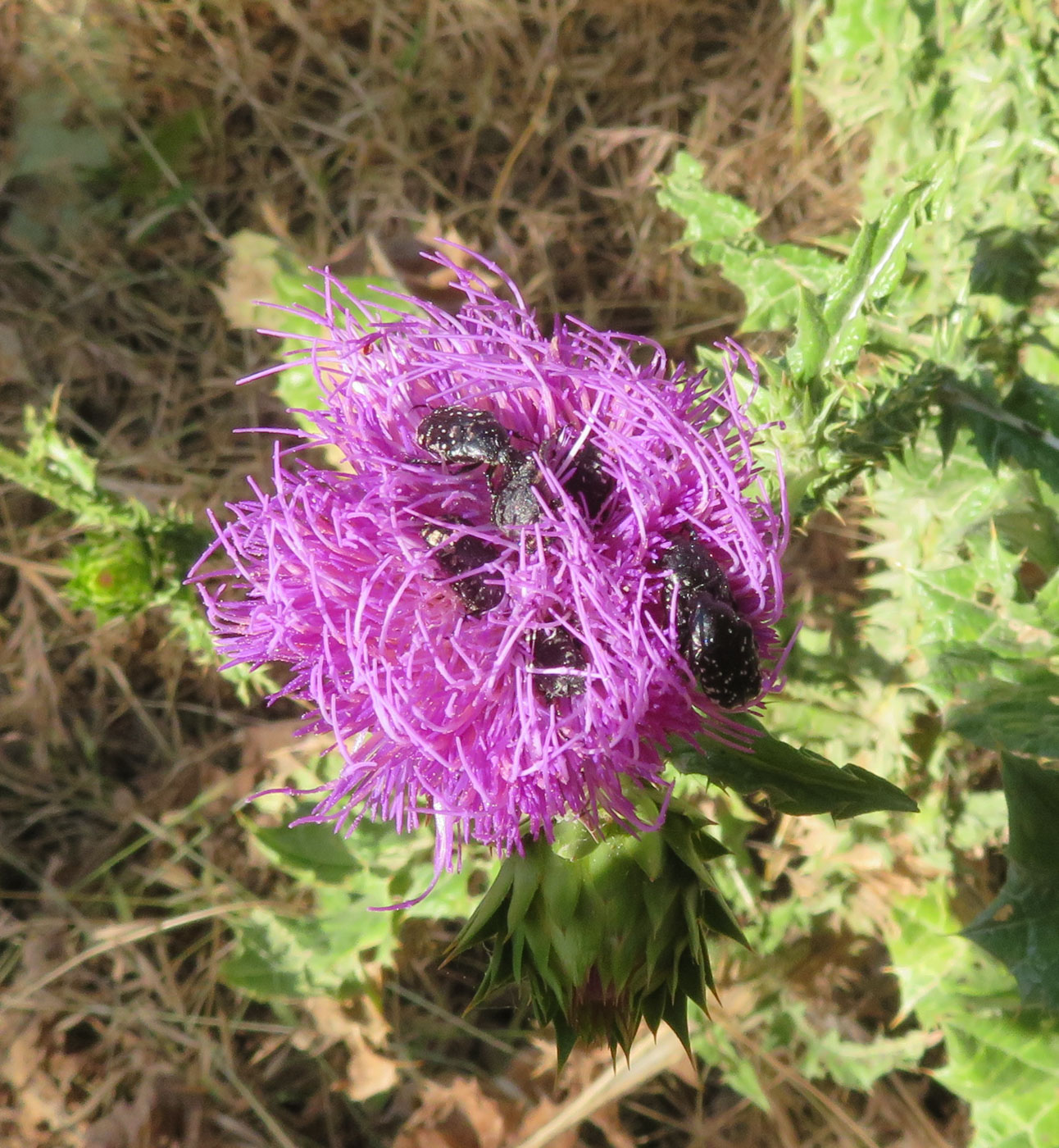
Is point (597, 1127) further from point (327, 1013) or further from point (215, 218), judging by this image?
point (215, 218)

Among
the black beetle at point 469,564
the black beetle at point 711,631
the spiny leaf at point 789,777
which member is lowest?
the spiny leaf at point 789,777

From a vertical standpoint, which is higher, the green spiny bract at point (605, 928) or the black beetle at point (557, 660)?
the black beetle at point (557, 660)

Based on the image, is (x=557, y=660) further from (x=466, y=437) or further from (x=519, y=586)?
(x=466, y=437)

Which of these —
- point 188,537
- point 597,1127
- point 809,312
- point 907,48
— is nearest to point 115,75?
point 188,537

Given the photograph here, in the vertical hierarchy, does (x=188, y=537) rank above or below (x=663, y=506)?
below

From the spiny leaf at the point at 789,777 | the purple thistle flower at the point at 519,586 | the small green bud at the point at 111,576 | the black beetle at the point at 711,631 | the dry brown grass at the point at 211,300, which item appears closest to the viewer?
the black beetle at the point at 711,631

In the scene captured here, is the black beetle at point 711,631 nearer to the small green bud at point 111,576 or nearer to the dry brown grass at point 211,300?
the small green bud at point 111,576

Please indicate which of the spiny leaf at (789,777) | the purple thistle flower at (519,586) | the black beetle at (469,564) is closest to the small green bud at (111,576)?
the purple thistle flower at (519,586)
